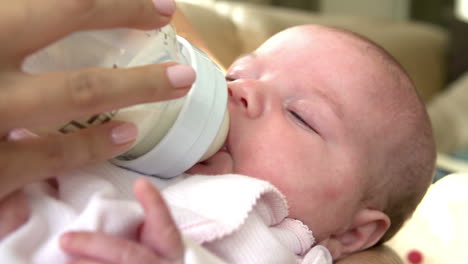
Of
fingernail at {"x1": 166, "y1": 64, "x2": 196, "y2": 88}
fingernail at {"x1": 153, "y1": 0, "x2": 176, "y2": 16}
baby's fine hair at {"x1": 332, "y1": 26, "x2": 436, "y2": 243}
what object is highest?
fingernail at {"x1": 153, "y1": 0, "x2": 176, "y2": 16}

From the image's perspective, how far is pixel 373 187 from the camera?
35.5 inches

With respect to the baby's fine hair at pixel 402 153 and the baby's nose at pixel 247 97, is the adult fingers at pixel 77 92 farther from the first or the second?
the baby's fine hair at pixel 402 153

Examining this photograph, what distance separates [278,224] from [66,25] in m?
0.43

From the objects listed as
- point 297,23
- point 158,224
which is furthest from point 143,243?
point 297,23

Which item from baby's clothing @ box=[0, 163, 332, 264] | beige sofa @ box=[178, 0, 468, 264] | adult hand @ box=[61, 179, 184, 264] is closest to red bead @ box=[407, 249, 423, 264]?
beige sofa @ box=[178, 0, 468, 264]

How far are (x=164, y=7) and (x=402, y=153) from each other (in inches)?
19.3

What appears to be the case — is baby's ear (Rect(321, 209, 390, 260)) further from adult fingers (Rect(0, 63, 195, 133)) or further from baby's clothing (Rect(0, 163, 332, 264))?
adult fingers (Rect(0, 63, 195, 133))

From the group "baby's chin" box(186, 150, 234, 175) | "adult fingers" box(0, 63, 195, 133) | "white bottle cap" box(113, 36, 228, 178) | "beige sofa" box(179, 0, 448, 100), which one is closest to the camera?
"adult fingers" box(0, 63, 195, 133)

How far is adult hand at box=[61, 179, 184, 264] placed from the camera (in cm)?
54

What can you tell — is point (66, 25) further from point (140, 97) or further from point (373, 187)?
point (373, 187)

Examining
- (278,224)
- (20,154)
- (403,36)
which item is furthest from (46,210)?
(403,36)

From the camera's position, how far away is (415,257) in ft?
3.48

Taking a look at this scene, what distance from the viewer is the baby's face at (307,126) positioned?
2.67ft

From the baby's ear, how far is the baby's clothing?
0.11m
